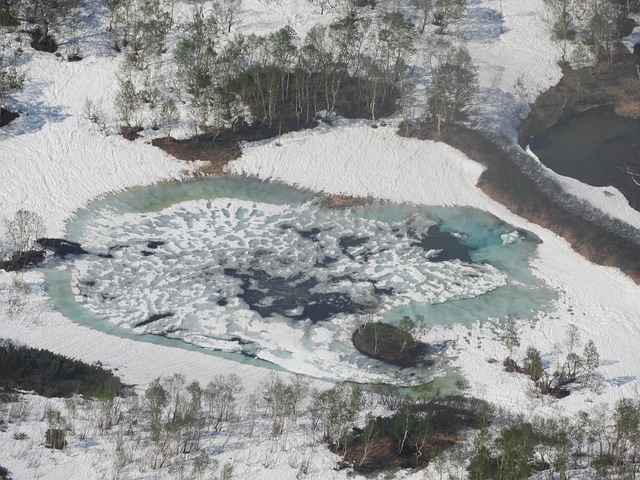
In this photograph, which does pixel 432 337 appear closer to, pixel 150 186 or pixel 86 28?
pixel 150 186

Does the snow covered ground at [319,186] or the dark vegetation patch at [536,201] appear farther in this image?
the dark vegetation patch at [536,201]

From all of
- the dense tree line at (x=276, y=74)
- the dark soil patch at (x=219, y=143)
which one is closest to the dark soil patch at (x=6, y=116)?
the dense tree line at (x=276, y=74)

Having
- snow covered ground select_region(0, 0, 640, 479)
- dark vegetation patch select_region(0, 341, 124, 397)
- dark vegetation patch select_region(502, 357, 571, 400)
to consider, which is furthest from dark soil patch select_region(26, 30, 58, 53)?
dark vegetation patch select_region(502, 357, 571, 400)

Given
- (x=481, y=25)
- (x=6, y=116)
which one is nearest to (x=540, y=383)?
(x=481, y=25)

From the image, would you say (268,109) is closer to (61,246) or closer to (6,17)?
(61,246)

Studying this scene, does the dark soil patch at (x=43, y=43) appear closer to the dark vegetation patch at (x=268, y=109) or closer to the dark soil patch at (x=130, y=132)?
the dark soil patch at (x=130, y=132)

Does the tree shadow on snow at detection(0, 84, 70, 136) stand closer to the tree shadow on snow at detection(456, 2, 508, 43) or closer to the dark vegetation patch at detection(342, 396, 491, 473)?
the tree shadow on snow at detection(456, 2, 508, 43)
